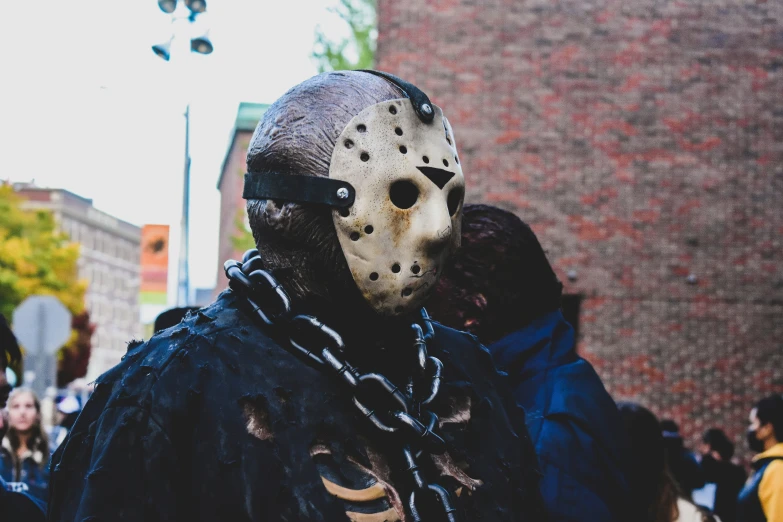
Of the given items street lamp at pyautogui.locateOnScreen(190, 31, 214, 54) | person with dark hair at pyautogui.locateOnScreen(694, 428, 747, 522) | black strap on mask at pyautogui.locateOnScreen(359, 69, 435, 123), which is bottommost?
person with dark hair at pyautogui.locateOnScreen(694, 428, 747, 522)

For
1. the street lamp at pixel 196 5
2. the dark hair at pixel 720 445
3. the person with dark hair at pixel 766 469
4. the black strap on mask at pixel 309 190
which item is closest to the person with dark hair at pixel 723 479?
the dark hair at pixel 720 445

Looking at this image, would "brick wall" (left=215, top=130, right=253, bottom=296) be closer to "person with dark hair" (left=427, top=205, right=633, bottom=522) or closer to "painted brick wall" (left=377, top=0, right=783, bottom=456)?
"painted brick wall" (left=377, top=0, right=783, bottom=456)

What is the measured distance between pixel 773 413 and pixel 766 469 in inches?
18.1

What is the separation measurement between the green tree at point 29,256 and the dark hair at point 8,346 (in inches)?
1873

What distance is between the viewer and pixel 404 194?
1.98 meters

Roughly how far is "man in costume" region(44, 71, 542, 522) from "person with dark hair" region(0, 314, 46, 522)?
44.4 inches

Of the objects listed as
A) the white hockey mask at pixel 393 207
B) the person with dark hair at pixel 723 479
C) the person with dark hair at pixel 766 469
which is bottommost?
the person with dark hair at pixel 723 479

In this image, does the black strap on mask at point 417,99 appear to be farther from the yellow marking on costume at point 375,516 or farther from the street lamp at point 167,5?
the street lamp at point 167,5

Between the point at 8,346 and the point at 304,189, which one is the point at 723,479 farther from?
the point at 304,189

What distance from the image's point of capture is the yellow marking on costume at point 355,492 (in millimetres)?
1789

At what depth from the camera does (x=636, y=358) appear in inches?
568

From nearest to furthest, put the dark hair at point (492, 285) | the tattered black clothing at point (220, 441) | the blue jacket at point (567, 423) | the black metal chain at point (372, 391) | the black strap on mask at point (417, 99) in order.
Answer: the tattered black clothing at point (220, 441)
the black metal chain at point (372, 391)
the black strap on mask at point (417, 99)
the blue jacket at point (567, 423)
the dark hair at point (492, 285)

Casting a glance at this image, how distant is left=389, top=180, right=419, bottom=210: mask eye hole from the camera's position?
6.44ft

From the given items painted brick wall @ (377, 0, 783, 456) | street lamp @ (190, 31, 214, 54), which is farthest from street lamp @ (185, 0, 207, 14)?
painted brick wall @ (377, 0, 783, 456)
